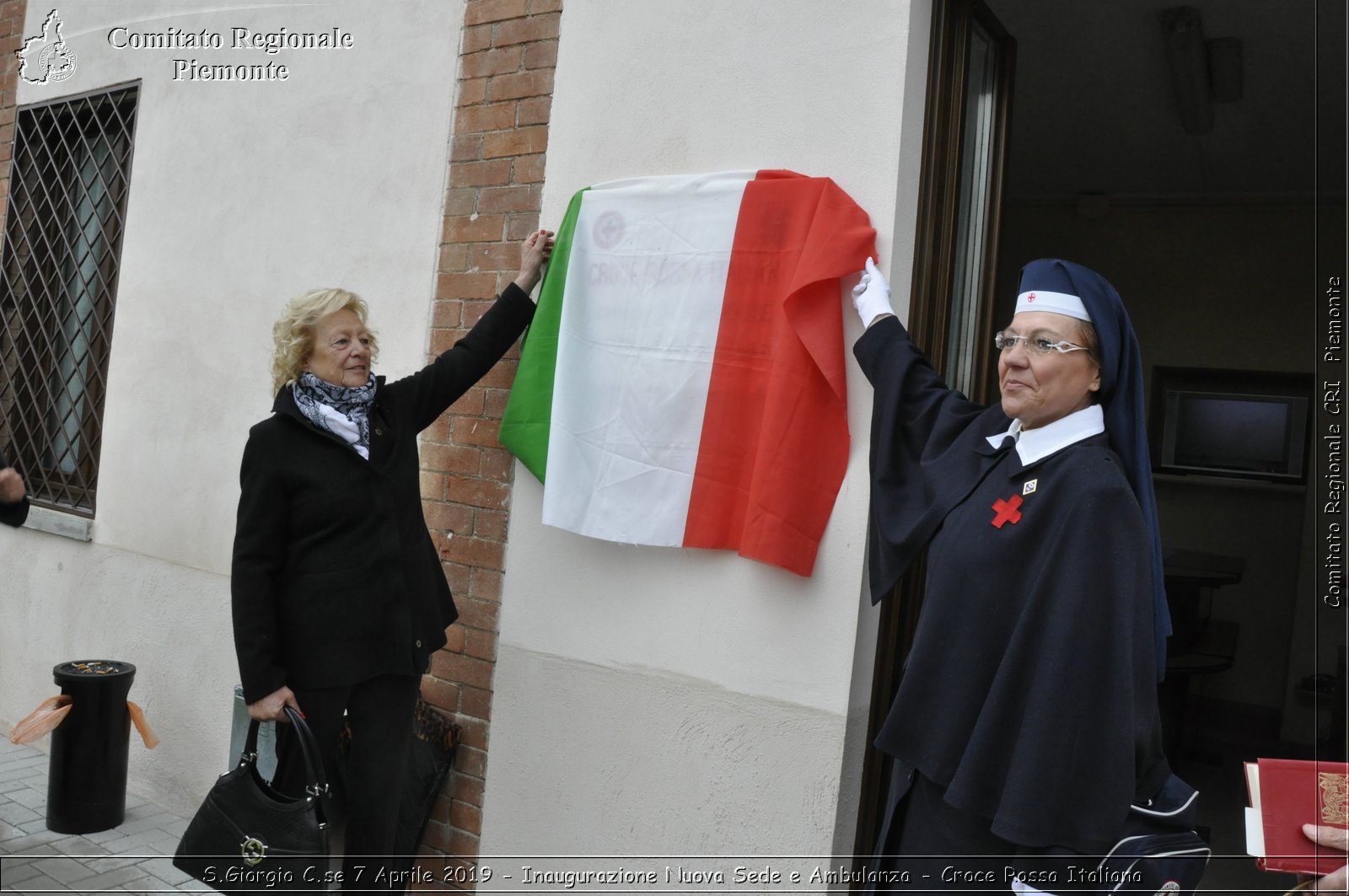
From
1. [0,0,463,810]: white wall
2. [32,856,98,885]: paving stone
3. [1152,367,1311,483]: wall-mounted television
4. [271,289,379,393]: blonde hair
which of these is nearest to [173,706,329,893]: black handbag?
[271,289,379,393]: blonde hair

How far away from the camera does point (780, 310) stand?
302 centimetres

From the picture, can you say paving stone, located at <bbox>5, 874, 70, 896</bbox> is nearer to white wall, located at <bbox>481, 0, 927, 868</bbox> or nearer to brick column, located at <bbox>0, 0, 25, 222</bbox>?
white wall, located at <bbox>481, 0, 927, 868</bbox>

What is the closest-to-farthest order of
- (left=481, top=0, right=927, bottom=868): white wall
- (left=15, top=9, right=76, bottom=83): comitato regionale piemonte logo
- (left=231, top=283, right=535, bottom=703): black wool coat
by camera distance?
1. (left=481, top=0, right=927, bottom=868): white wall
2. (left=231, top=283, right=535, bottom=703): black wool coat
3. (left=15, top=9, right=76, bottom=83): comitato regionale piemonte logo

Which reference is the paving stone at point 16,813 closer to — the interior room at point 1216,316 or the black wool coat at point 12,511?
the black wool coat at point 12,511

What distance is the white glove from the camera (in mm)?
2838

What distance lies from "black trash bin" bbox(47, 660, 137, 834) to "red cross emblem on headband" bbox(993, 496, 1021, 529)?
3965mm

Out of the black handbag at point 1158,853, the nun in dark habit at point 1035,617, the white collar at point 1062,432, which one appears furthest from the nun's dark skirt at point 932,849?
the white collar at point 1062,432

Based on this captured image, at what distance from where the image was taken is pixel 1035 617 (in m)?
2.20

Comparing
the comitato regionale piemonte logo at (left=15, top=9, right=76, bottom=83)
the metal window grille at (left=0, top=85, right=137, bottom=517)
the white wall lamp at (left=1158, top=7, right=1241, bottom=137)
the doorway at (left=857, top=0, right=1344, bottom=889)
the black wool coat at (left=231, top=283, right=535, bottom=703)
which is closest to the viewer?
the black wool coat at (left=231, top=283, right=535, bottom=703)

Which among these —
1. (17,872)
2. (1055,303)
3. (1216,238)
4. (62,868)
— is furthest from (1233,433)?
(17,872)

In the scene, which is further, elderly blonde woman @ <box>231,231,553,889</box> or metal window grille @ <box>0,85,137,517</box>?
metal window grille @ <box>0,85,137,517</box>

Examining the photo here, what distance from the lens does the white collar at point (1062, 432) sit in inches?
91.5

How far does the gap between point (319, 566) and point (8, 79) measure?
4612 mm

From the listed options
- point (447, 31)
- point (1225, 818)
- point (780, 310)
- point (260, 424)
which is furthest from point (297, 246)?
point (1225, 818)
